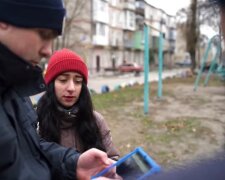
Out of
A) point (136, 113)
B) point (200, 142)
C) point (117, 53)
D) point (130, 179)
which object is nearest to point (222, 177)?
point (130, 179)

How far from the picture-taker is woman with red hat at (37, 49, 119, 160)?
7.75 ft

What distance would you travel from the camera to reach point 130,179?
2.91ft

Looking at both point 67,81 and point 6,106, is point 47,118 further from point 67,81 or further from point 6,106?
point 6,106

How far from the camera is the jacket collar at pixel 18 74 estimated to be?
4.11 ft

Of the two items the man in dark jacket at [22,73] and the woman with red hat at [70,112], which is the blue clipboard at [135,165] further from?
the woman with red hat at [70,112]

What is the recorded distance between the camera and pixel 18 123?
1.41 metres

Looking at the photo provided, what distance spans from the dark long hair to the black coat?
78 centimetres

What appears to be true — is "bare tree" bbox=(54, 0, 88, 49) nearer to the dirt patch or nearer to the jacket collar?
the dirt patch

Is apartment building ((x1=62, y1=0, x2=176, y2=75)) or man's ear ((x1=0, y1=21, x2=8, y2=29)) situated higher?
apartment building ((x1=62, y1=0, x2=176, y2=75))

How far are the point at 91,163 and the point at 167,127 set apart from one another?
5.87 metres

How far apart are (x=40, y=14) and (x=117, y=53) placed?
47.1m

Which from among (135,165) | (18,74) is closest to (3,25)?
(18,74)

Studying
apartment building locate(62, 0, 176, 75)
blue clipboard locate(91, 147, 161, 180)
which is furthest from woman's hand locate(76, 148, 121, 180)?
apartment building locate(62, 0, 176, 75)

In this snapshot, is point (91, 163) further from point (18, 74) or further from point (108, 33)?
point (108, 33)
